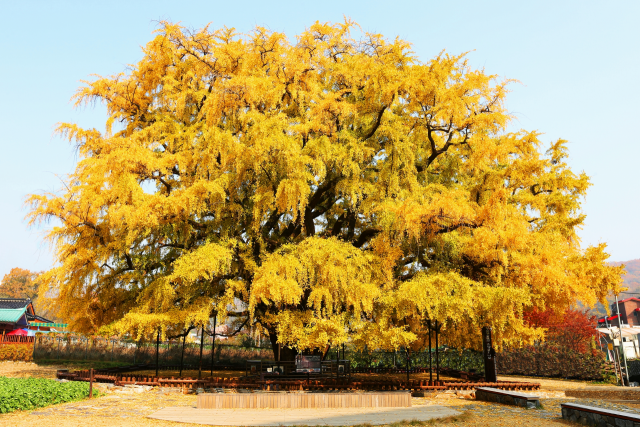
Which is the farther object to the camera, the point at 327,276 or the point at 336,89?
the point at 336,89

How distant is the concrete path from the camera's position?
417 inches

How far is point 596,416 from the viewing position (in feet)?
34.1

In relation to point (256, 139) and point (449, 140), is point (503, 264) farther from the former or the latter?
point (256, 139)

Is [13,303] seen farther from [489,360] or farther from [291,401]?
[489,360]

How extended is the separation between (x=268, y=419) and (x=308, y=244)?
22.6 feet

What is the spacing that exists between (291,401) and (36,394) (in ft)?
21.6

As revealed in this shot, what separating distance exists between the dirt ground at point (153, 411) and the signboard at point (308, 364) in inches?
145

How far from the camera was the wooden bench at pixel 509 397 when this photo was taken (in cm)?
1349

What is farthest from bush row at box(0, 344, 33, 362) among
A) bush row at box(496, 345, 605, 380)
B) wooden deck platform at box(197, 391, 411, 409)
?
bush row at box(496, 345, 605, 380)

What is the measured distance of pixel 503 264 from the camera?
1641 cm

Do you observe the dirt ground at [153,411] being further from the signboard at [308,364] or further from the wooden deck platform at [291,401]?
the signboard at [308,364]

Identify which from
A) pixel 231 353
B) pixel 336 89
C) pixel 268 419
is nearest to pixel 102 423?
pixel 268 419

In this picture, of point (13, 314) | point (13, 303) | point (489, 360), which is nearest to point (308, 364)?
point (489, 360)

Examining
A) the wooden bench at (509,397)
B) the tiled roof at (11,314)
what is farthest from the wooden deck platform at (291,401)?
the tiled roof at (11,314)
